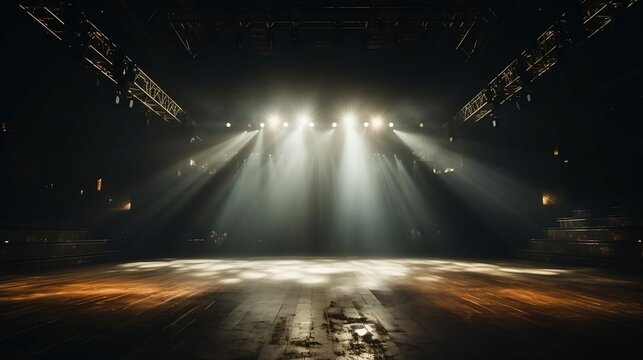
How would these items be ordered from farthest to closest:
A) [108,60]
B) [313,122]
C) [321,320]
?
1. [313,122]
2. [108,60]
3. [321,320]

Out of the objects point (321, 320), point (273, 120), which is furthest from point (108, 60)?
point (321, 320)

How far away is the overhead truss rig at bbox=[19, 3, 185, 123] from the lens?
5.23m

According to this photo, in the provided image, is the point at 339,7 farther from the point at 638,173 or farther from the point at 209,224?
the point at 209,224

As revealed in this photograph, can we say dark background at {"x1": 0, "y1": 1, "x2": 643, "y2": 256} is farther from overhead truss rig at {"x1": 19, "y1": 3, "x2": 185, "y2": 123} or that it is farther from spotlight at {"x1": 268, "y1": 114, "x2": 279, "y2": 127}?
spotlight at {"x1": 268, "y1": 114, "x2": 279, "y2": 127}

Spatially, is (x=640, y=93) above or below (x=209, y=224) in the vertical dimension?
above

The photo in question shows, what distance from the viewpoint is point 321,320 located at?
2.93m

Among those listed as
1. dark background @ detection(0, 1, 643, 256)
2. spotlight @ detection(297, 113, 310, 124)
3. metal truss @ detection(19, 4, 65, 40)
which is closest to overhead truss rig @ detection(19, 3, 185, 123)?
metal truss @ detection(19, 4, 65, 40)

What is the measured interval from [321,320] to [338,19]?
200 inches

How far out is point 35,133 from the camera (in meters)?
9.28

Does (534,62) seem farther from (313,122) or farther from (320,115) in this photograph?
(313,122)

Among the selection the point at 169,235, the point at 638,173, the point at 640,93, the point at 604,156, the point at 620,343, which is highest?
the point at 640,93

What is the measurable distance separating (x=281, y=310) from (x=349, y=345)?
1.19 meters

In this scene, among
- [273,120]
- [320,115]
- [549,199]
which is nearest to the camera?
[320,115]

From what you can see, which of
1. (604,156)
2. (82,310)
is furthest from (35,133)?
(604,156)
